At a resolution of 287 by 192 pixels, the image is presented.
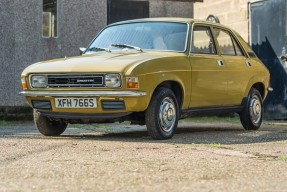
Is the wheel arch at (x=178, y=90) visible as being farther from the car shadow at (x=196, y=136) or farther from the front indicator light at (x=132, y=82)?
the front indicator light at (x=132, y=82)

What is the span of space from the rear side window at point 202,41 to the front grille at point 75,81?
60.8 inches

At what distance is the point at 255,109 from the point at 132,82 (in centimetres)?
298

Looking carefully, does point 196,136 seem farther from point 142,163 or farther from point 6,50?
point 6,50

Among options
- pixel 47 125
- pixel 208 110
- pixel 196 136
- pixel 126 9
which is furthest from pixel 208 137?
pixel 126 9

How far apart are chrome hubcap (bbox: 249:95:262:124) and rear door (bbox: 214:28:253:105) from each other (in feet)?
1.05

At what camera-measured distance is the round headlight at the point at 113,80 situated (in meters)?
7.66

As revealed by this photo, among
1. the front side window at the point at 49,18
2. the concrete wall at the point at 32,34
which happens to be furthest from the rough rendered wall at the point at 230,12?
the front side window at the point at 49,18

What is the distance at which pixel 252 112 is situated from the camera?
998 centimetres

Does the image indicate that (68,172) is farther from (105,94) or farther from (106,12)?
(106,12)

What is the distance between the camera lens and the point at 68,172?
17.3 feet

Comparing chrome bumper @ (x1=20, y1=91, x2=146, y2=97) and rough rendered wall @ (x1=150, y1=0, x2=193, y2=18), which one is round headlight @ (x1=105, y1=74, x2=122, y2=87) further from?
rough rendered wall @ (x1=150, y1=0, x2=193, y2=18)

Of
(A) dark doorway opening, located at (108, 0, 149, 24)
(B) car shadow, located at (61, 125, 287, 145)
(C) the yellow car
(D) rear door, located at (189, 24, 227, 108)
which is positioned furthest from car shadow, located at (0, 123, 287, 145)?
(A) dark doorway opening, located at (108, 0, 149, 24)

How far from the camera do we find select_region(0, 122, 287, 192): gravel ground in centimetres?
471

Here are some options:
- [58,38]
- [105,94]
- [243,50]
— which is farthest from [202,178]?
[58,38]
